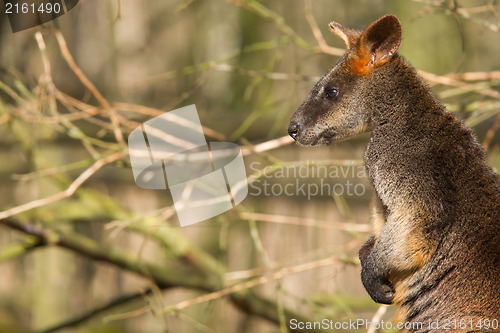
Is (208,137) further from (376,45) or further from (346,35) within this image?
(376,45)

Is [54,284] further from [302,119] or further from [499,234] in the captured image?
[499,234]

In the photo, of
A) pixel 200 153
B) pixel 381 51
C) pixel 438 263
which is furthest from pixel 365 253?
pixel 200 153

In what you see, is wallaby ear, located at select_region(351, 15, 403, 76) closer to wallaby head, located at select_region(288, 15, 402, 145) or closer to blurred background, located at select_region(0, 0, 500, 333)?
wallaby head, located at select_region(288, 15, 402, 145)

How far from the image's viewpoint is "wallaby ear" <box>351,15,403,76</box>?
241cm

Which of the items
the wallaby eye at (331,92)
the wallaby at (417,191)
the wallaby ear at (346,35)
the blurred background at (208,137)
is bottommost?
the blurred background at (208,137)

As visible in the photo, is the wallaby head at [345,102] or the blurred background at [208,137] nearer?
the wallaby head at [345,102]

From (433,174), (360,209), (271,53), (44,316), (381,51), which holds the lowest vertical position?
(44,316)

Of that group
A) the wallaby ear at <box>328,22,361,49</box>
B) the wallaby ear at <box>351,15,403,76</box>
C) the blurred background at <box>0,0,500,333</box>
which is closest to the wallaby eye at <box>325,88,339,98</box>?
the wallaby ear at <box>351,15,403,76</box>

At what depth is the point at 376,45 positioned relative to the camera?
2.54 meters

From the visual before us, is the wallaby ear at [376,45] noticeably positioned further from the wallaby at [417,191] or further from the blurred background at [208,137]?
the blurred background at [208,137]

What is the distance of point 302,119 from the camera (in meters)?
2.63

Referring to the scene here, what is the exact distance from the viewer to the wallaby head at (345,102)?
258 centimetres

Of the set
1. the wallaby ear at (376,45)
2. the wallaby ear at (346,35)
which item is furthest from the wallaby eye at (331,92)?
the wallaby ear at (346,35)

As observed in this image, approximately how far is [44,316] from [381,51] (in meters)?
4.21
